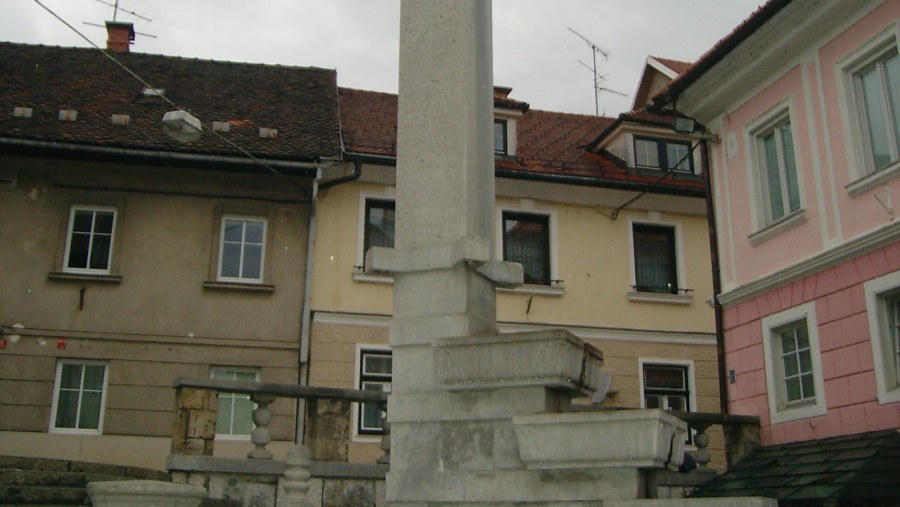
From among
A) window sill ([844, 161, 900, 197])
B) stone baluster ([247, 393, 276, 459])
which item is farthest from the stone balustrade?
window sill ([844, 161, 900, 197])

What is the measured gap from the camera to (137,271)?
19.9 metres

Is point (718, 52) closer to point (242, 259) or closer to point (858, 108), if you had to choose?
point (858, 108)

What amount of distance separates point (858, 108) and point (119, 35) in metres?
19.1

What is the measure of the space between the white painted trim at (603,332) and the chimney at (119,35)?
10.6 m

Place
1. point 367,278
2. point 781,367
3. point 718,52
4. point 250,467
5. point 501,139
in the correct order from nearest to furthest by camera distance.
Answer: point 250,467, point 781,367, point 718,52, point 367,278, point 501,139

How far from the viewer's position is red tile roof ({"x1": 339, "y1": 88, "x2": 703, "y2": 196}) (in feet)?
72.6

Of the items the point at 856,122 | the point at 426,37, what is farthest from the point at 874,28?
the point at 426,37

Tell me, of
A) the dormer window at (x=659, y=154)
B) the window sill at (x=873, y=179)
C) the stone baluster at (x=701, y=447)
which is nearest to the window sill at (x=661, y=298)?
the dormer window at (x=659, y=154)

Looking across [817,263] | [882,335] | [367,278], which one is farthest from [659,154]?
[882,335]

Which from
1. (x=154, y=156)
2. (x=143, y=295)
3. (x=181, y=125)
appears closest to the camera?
(x=181, y=125)

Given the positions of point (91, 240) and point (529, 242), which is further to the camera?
point (529, 242)

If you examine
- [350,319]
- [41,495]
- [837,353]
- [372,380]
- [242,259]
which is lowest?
[41,495]

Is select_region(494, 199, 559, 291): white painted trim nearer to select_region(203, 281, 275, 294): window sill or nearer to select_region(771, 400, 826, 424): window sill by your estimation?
select_region(203, 281, 275, 294): window sill

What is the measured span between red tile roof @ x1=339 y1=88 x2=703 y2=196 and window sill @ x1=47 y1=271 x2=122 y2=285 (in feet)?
17.4
